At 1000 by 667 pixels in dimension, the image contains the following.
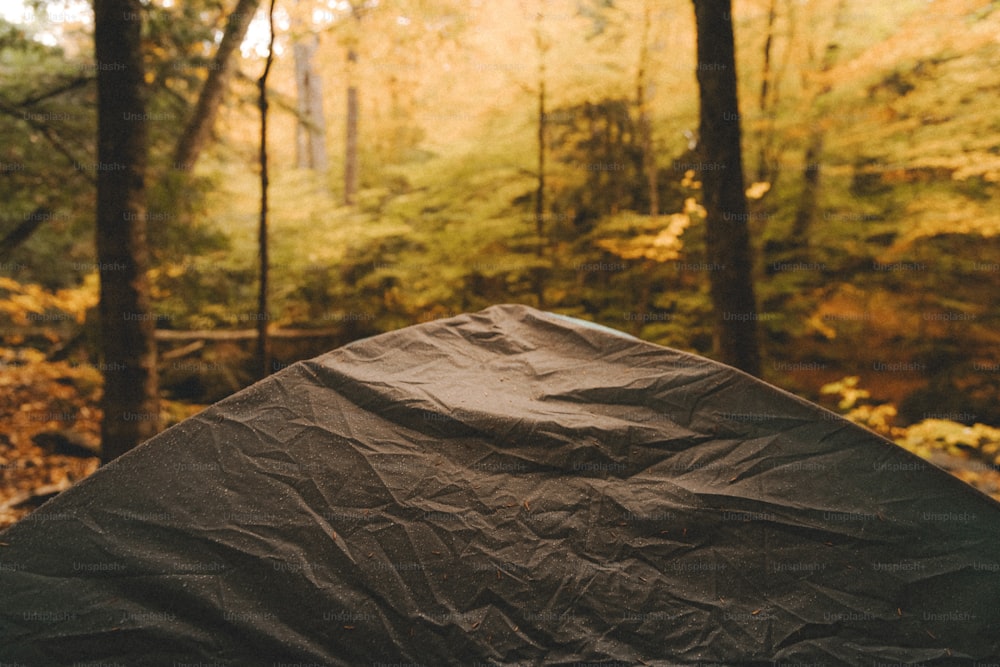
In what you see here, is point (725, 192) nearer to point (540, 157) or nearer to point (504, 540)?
point (504, 540)

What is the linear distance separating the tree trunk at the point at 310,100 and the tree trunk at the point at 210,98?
3378 millimetres

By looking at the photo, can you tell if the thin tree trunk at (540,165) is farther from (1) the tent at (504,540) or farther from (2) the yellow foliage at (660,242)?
(1) the tent at (504,540)

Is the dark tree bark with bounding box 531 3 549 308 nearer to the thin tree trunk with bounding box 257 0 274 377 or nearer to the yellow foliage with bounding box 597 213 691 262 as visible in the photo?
the yellow foliage with bounding box 597 213 691 262

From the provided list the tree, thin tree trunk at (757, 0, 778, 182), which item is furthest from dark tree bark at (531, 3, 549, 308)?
the tree

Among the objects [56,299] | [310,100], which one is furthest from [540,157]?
[310,100]

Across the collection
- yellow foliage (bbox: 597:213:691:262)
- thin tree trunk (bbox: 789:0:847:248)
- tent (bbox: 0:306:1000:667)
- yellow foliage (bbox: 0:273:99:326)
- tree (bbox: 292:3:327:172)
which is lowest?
tent (bbox: 0:306:1000:667)

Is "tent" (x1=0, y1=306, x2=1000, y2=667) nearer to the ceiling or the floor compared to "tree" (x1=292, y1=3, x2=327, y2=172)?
nearer to the floor

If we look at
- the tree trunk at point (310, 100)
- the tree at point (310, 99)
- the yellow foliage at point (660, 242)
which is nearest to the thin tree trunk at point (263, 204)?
the yellow foliage at point (660, 242)

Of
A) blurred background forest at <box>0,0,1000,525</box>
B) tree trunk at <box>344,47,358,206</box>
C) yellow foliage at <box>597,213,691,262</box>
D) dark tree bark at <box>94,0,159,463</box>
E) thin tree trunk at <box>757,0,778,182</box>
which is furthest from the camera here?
tree trunk at <box>344,47,358,206</box>

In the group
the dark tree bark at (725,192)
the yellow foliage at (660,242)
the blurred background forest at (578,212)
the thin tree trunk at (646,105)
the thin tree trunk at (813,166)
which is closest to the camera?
the dark tree bark at (725,192)

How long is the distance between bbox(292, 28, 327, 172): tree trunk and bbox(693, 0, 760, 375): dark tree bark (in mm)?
7677

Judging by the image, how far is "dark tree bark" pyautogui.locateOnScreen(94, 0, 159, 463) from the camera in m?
3.44

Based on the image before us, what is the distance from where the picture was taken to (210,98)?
559 centimetres

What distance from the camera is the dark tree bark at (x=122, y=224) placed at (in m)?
3.44
